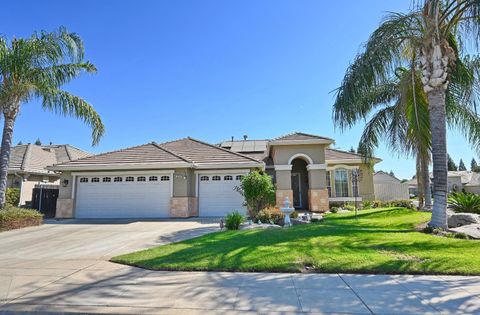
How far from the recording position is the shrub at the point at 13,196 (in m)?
19.2

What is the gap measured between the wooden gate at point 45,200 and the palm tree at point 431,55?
1881 cm

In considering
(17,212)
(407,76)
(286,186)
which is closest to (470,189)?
(286,186)

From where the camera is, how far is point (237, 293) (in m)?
4.86

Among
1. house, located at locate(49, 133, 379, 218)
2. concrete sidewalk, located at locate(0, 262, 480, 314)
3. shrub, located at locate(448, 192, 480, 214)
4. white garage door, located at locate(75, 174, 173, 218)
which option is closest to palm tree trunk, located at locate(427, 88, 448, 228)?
shrub, located at locate(448, 192, 480, 214)

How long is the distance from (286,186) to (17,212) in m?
15.1

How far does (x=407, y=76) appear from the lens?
11.9 m

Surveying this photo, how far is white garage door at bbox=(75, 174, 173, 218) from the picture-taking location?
17.8m

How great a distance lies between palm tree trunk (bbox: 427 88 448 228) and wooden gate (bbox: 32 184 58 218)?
820 inches

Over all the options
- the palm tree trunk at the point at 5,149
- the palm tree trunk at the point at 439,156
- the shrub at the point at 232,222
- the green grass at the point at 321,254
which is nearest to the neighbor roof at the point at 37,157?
the palm tree trunk at the point at 5,149

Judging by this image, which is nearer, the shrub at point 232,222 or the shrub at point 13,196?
the shrub at point 232,222

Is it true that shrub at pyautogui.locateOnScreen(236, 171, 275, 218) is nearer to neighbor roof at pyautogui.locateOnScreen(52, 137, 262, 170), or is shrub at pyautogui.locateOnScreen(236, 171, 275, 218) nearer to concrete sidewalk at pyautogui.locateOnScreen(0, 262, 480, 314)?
neighbor roof at pyautogui.locateOnScreen(52, 137, 262, 170)

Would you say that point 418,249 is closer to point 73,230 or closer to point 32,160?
point 73,230

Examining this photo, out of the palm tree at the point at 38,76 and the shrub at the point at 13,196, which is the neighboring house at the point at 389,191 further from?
the shrub at the point at 13,196

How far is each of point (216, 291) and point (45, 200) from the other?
61.9ft
